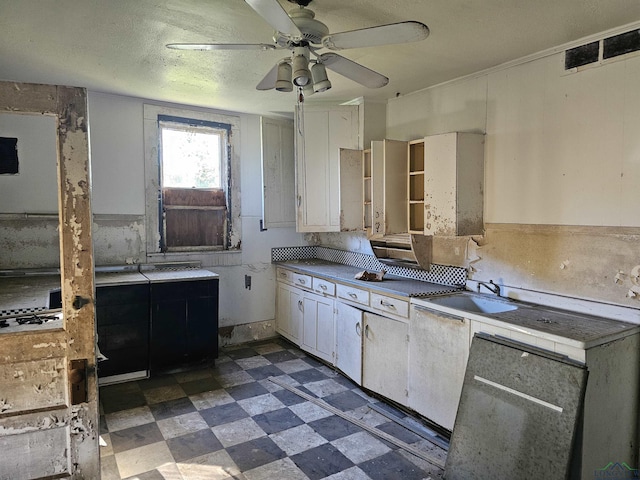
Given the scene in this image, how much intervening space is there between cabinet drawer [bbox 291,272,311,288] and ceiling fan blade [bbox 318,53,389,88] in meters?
2.20

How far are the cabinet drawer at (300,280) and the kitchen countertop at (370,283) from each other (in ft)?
0.18

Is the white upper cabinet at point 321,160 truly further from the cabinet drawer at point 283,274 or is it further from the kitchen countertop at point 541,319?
the kitchen countertop at point 541,319

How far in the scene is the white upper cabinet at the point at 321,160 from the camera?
3941 millimetres

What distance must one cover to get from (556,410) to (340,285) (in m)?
1.98

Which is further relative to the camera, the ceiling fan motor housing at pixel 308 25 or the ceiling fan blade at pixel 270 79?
the ceiling fan blade at pixel 270 79

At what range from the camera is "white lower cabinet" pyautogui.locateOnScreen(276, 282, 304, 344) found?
14.2ft

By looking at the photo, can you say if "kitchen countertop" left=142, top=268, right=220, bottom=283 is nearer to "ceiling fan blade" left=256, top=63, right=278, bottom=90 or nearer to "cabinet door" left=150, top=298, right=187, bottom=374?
"cabinet door" left=150, top=298, right=187, bottom=374

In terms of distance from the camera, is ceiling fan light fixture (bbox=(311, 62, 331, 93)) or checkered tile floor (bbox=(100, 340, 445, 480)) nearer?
ceiling fan light fixture (bbox=(311, 62, 331, 93))

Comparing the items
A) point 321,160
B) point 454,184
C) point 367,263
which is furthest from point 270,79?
point 367,263

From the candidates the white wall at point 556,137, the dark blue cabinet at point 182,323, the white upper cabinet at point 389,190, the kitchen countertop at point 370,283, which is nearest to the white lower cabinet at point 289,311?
the kitchen countertop at point 370,283

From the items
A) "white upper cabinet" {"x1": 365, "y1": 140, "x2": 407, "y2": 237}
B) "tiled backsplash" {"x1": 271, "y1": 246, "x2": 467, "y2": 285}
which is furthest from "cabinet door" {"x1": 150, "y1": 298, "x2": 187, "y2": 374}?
"white upper cabinet" {"x1": 365, "y1": 140, "x2": 407, "y2": 237}

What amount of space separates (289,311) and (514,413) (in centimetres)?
273

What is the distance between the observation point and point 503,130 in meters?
2.94

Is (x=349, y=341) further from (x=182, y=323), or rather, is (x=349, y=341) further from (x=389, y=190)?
(x=182, y=323)
